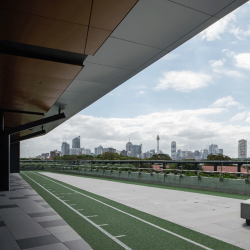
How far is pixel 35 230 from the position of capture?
661cm

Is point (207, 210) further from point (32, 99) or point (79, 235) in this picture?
point (32, 99)

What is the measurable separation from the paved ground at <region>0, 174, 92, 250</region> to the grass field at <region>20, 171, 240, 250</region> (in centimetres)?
27

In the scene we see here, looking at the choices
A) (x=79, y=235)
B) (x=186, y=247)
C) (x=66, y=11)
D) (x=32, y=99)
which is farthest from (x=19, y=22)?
(x=32, y=99)

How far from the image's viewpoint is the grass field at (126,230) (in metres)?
5.50

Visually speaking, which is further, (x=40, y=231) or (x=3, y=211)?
(x=3, y=211)

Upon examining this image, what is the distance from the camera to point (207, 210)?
8.98 meters

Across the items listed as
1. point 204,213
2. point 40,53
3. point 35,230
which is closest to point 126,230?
point 35,230

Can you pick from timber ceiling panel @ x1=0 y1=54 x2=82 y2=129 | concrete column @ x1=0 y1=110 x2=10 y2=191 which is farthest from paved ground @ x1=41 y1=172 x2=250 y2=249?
concrete column @ x1=0 y1=110 x2=10 y2=191

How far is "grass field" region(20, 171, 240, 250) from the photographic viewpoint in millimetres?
5504

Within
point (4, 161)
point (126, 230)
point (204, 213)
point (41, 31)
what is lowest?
point (204, 213)

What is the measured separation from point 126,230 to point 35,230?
2276 mm

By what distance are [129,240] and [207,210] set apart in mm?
4195

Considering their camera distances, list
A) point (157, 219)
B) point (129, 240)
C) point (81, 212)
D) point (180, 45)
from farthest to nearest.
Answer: point (81, 212) < point (157, 219) < point (180, 45) < point (129, 240)

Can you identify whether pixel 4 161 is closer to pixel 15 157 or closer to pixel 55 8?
pixel 55 8
